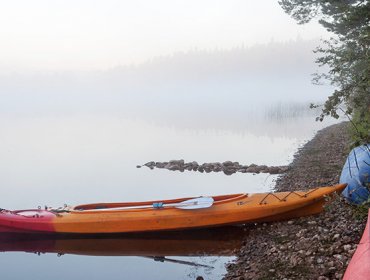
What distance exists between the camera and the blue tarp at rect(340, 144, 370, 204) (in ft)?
30.6

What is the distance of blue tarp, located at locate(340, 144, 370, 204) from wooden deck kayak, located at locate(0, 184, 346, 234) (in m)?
0.85

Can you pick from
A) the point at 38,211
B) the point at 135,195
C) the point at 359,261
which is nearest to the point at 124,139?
the point at 135,195

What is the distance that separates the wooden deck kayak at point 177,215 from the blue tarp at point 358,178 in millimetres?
854

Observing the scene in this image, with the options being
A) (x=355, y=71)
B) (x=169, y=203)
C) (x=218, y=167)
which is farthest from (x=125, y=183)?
(x=355, y=71)

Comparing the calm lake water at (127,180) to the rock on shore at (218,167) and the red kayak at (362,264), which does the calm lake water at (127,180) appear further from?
the red kayak at (362,264)

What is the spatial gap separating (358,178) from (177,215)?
16.7 feet

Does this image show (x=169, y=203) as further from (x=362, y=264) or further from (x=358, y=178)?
(x=362, y=264)

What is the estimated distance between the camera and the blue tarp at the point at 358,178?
30.6 feet

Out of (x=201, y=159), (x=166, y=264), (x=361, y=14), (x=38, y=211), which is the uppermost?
(x=361, y=14)

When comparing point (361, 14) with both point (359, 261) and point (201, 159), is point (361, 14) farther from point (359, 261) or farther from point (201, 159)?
point (201, 159)

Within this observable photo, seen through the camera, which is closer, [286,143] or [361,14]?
[361,14]

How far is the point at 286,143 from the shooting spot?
37500 mm

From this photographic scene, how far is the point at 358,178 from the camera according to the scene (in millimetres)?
9609

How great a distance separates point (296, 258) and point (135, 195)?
14.3 metres
